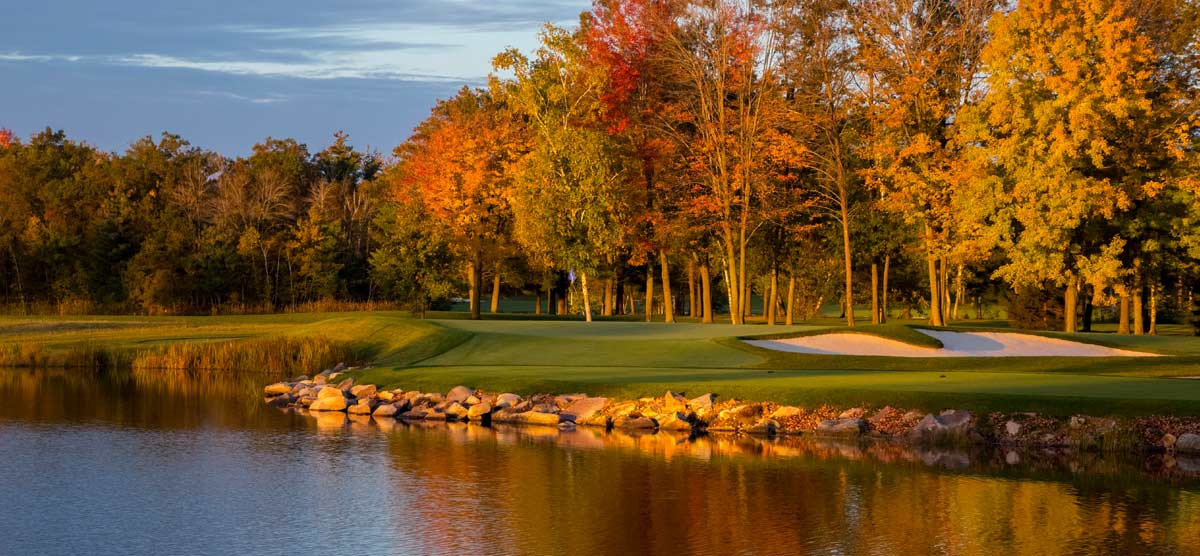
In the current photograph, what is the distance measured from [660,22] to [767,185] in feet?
30.0

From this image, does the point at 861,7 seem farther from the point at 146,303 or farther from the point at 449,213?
→ the point at 146,303

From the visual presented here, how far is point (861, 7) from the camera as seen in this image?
51.1 m

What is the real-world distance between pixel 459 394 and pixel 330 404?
3.95 metres

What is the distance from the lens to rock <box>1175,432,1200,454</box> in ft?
71.5

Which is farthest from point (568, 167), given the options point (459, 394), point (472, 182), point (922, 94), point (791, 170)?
point (459, 394)

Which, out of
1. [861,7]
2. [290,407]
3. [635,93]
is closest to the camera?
[290,407]

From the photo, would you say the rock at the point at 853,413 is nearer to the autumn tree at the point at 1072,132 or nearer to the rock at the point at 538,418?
the rock at the point at 538,418

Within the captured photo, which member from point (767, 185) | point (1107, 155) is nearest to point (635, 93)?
point (767, 185)

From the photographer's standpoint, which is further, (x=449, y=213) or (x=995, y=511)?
(x=449, y=213)

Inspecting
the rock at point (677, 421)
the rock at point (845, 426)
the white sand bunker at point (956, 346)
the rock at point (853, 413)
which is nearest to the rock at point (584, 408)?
the rock at point (677, 421)

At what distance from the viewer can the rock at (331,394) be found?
31062 mm

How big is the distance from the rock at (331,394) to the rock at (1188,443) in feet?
65.6

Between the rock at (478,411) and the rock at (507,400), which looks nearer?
the rock at (478,411)

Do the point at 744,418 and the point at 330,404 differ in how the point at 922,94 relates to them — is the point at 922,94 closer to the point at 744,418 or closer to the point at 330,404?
the point at 744,418
